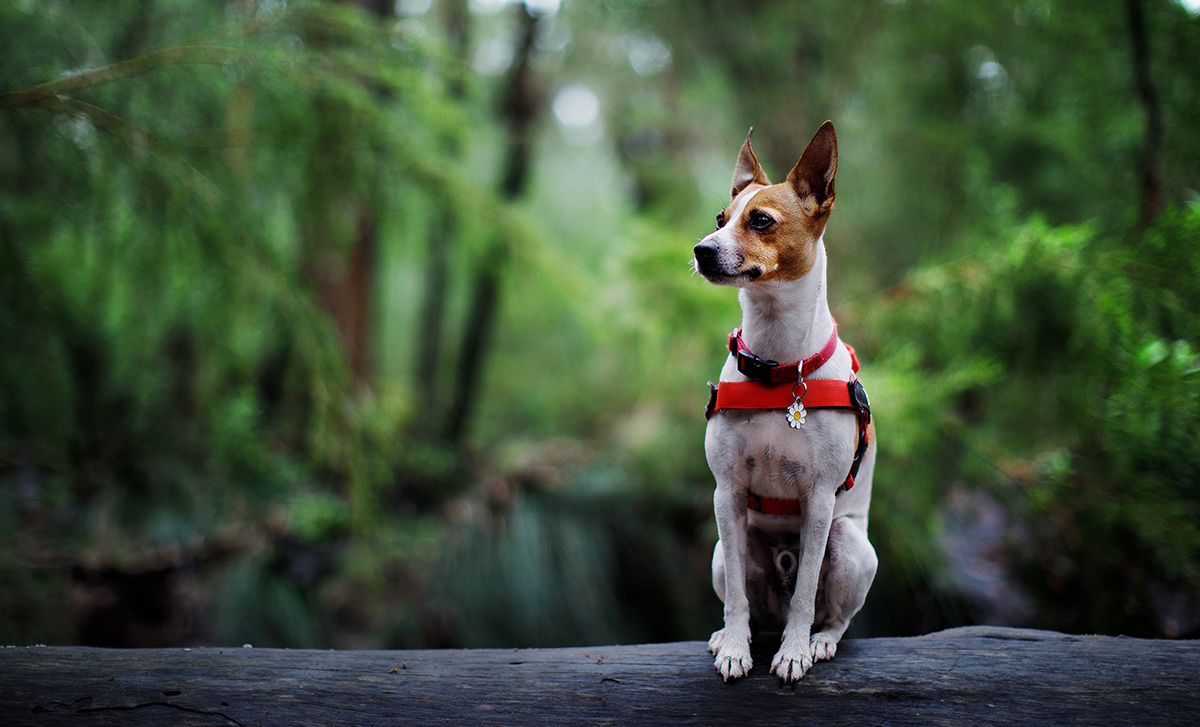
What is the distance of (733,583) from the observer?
3.88ft

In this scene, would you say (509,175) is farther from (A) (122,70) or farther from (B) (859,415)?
(B) (859,415)

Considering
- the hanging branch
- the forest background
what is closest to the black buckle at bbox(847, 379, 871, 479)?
the forest background

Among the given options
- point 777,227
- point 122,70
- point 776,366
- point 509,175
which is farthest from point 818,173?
point 509,175

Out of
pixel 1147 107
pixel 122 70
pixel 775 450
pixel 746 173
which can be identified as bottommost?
pixel 775 450

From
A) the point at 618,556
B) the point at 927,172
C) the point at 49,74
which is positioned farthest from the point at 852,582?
the point at 927,172

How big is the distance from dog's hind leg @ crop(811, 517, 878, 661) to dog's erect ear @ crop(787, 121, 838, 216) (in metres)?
0.63

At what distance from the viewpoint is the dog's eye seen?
105 centimetres

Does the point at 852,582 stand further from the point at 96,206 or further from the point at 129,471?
the point at 129,471

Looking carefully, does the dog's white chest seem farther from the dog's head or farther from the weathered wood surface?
the weathered wood surface

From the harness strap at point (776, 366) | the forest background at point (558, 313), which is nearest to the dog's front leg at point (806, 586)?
the harness strap at point (776, 366)

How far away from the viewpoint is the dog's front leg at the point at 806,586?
1.14 m

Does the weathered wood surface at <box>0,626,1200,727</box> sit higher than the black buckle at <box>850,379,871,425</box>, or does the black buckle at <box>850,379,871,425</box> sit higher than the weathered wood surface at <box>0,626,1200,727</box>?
the black buckle at <box>850,379,871,425</box>

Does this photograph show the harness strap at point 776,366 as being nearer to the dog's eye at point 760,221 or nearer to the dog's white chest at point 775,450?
the dog's white chest at point 775,450

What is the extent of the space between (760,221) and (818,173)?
0.13m
